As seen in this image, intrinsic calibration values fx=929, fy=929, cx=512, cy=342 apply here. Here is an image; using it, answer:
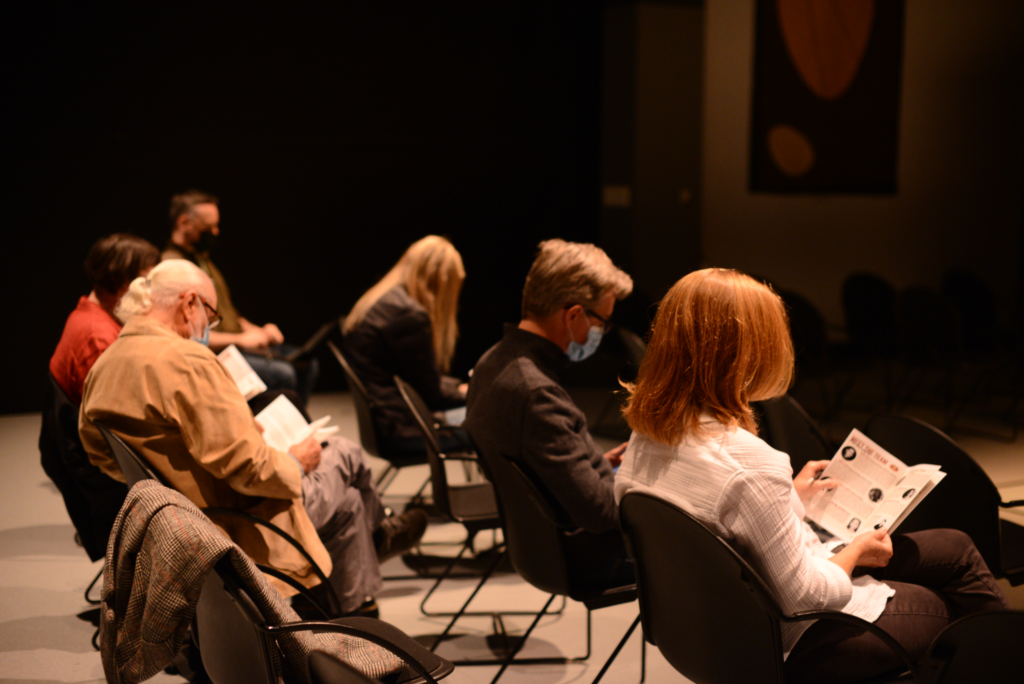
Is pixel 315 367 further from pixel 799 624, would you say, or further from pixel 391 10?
pixel 799 624

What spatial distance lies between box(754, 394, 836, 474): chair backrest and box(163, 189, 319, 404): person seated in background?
2700 mm

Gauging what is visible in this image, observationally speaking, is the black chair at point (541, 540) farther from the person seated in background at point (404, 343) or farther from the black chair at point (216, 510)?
the person seated in background at point (404, 343)

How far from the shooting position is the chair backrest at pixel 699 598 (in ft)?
5.29

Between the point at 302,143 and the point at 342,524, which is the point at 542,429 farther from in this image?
the point at 302,143

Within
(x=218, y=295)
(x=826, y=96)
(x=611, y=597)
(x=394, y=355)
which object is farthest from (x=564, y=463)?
(x=826, y=96)

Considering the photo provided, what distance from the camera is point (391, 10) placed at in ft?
21.6

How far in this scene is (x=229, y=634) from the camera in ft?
5.51

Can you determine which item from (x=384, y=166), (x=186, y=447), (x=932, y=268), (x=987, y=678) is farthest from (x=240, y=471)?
(x=932, y=268)

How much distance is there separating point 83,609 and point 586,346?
74.5 inches

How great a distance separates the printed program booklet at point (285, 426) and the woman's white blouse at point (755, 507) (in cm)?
137

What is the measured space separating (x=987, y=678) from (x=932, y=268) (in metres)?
8.04

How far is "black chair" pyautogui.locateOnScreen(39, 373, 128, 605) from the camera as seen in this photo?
2.71 m

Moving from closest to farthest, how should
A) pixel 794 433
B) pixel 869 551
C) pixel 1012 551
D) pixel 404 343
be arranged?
1. pixel 869 551
2. pixel 1012 551
3. pixel 794 433
4. pixel 404 343

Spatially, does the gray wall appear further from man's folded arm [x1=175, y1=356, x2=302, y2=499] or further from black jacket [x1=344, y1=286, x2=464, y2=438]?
man's folded arm [x1=175, y1=356, x2=302, y2=499]
